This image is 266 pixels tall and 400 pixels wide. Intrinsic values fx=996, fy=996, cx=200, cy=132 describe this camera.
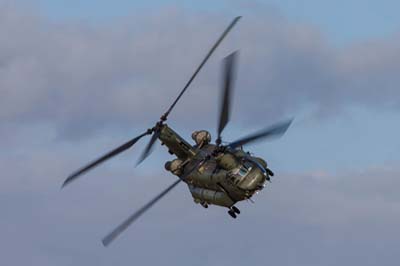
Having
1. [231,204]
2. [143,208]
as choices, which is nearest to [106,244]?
[143,208]

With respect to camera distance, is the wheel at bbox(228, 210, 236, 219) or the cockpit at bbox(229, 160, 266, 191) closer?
the cockpit at bbox(229, 160, 266, 191)

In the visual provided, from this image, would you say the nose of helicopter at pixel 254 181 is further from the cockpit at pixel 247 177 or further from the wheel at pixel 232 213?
the wheel at pixel 232 213

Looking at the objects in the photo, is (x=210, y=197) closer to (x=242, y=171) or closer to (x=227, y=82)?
(x=242, y=171)

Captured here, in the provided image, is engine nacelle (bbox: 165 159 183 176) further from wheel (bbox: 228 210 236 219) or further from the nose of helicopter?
the nose of helicopter

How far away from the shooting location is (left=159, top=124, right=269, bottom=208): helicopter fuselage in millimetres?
59812

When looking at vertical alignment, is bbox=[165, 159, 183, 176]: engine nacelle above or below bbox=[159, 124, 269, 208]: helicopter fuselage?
above

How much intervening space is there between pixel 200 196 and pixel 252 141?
5.75m

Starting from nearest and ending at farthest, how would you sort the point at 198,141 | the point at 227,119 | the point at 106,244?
the point at 106,244 → the point at 227,119 → the point at 198,141

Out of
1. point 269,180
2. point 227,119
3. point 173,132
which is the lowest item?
point 269,180

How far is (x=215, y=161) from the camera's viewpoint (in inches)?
2438

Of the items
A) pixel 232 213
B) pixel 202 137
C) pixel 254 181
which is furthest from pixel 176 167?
pixel 254 181

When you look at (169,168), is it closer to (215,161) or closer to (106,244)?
(215,161)

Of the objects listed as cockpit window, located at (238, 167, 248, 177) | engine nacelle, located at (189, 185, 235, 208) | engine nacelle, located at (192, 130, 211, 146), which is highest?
engine nacelle, located at (192, 130, 211, 146)

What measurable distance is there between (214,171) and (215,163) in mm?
521
